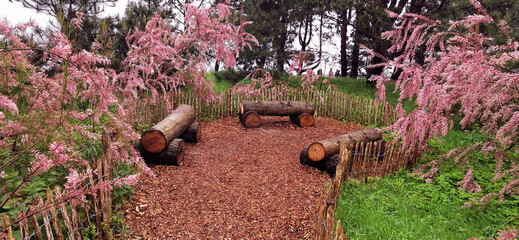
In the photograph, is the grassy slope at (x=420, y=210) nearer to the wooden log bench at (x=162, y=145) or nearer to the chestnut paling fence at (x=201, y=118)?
the chestnut paling fence at (x=201, y=118)

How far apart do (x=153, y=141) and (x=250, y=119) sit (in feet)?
10.8

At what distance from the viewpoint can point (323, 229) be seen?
8.27 feet

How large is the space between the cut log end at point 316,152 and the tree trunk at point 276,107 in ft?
9.92

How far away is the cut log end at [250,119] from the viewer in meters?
7.67

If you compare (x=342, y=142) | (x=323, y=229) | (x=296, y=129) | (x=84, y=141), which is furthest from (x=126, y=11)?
(x=323, y=229)

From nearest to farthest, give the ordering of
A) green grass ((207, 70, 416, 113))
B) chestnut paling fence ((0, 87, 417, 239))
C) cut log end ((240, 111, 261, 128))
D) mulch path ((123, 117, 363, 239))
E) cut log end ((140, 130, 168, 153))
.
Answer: chestnut paling fence ((0, 87, 417, 239))
mulch path ((123, 117, 363, 239))
cut log end ((140, 130, 168, 153))
cut log end ((240, 111, 261, 128))
green grass ((207, 70, 416, 113))

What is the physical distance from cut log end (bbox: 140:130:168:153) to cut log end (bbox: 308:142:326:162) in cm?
236

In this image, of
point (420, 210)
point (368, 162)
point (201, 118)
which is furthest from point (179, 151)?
point (420, 210)

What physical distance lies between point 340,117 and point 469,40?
555cm

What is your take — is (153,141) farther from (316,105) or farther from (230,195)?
(316,105)

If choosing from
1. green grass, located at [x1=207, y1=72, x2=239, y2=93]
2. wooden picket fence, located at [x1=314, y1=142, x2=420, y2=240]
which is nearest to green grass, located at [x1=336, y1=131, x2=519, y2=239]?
wooden picket fence, located at [x1=314, y1=142, x2=420, y2=240]

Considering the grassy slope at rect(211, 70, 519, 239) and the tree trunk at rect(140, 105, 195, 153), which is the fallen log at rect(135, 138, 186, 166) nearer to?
the tree trunk at rect(140, 105, 195, 153)

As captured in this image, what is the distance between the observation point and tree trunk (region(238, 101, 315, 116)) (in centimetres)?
783

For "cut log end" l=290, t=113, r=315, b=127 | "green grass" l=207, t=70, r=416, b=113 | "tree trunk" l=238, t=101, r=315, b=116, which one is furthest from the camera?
"green grass" l=207, t=70, r=416, b=113
